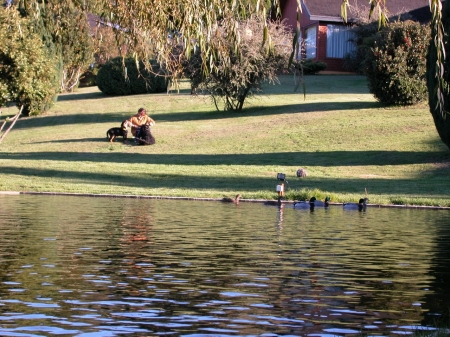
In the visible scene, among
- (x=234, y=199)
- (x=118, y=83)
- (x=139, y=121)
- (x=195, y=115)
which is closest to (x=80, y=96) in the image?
(x=118, y=83)

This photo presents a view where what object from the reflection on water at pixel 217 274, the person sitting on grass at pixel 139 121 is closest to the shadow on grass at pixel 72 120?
the person sitting on grass at pixel 139 121

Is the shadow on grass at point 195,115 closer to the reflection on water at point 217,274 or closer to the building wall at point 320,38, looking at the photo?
the building wall at point 320,38

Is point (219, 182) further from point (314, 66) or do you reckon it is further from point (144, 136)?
point (314, 66)

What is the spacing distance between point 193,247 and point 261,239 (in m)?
1.73

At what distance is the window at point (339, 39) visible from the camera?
180 feet

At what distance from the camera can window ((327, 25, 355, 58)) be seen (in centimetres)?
5500

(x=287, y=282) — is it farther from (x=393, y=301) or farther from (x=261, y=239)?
(x=261, y=239)

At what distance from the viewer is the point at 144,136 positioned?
35.8 metres

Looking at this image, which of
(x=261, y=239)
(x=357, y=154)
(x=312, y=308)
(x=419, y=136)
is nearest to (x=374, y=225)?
(x=261, y=239)

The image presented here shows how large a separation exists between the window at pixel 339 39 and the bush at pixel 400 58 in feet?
57.5

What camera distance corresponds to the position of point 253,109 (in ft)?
144

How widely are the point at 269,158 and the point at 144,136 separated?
7.56m

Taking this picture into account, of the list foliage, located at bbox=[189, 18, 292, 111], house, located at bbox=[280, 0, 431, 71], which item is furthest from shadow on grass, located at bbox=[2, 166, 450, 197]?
house, located at bbox=[280, 0, 431, 71]

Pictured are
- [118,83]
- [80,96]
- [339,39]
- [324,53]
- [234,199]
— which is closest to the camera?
[234,199]
